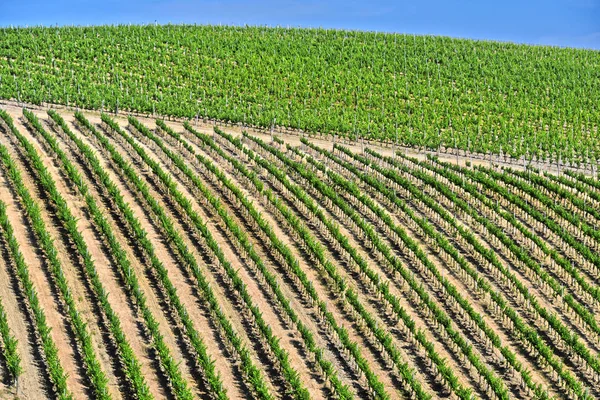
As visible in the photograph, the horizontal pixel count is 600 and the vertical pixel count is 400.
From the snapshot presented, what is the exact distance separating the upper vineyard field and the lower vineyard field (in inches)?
517

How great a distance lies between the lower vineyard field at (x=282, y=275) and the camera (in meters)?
28.7

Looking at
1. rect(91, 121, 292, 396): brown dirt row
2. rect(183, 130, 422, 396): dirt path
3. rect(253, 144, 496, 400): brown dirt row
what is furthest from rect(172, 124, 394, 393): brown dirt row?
rect(253, 144, 496, 400): brown dirt row

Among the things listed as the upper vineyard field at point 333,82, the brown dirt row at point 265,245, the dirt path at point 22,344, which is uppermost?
the upper vineyard field at point 333,82

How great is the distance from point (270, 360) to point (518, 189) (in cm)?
2249

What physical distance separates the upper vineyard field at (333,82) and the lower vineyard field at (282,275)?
13142 millimetres

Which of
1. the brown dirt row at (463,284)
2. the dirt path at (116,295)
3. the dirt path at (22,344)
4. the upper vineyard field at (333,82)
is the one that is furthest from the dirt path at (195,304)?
the upper vineyard field at (333,82)

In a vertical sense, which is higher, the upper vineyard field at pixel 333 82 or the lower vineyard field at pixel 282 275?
the upper vineyard field at pixel 333 82

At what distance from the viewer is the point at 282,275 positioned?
118ft

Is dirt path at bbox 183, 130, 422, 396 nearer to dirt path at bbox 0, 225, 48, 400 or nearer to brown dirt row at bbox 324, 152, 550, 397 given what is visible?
brown dirt row at bbox 324, 152, 550, 397

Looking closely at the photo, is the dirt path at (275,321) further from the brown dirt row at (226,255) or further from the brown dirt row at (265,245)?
the brown dirt row at (265,245)

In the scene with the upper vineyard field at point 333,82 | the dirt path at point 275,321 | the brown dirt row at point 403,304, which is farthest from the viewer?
the upper vineyard field at point 333,82

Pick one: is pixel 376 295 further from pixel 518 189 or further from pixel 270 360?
pixel 518 189

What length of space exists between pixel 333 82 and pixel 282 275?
47.7 meters

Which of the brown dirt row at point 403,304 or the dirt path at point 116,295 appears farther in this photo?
the brown dirt row at point 403,304
